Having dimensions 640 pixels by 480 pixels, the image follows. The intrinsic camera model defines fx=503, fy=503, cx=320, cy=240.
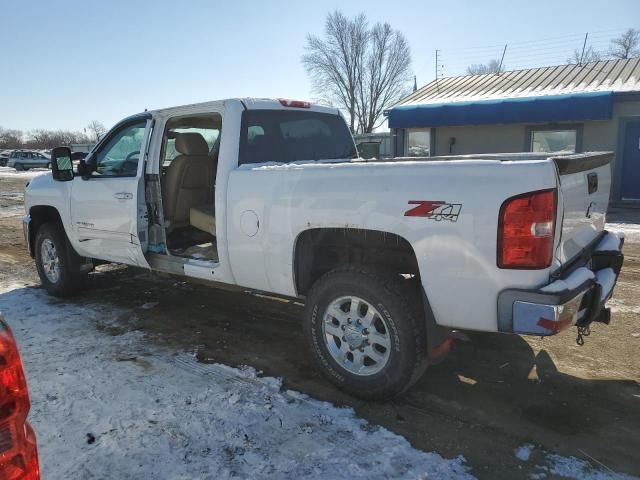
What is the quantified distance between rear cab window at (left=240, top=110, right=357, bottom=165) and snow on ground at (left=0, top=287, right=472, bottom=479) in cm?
178

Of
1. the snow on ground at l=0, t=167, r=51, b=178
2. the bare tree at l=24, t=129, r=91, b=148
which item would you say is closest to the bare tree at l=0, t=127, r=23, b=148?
the bare tree at l=24, t=129, r=91, b=148

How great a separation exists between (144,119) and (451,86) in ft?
49.4

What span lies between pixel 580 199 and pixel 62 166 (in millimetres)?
4850

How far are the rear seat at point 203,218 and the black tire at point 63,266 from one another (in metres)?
1.60

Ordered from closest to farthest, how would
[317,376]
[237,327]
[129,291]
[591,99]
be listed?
[317,376] → [237,327] → [129,291] → [591,99]

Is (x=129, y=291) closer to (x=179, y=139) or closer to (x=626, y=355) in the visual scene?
(x=179, y=139)

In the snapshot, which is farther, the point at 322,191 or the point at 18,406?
the point at 322,191

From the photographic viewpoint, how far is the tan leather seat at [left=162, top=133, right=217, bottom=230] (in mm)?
5090

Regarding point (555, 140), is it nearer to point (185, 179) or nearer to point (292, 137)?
point (292, 137)

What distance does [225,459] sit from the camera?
274 cm

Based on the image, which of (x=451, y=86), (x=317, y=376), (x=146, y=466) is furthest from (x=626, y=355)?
(x=451, y=86)

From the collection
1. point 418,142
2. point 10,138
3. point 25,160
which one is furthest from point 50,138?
point 418,142

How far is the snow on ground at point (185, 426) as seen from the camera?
2660 mm

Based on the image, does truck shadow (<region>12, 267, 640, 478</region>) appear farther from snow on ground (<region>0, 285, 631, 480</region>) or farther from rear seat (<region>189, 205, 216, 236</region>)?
rear seat (<region>189, 205, 216, 236</region>)
